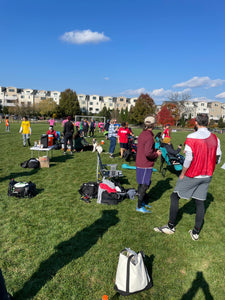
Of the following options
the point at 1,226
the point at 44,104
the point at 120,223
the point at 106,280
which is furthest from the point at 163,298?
the point at 44,104

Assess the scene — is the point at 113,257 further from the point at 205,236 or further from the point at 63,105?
the point at 63,105

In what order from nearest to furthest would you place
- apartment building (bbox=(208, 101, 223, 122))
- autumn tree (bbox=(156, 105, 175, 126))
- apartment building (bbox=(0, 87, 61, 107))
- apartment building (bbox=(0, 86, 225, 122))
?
1. autumn tree (bbox=(156, 105, 175, 126))
2. apartment building (bbox=(0, 87, 61, 107))
3. apartment building (bbox=(0, 86, 225, 122))
4. apartment building (bbox=(208, 101, 223, 122))

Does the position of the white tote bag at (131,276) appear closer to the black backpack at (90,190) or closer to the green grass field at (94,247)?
the green grass field at (94,247)

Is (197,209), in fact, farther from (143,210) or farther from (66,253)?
(66,253)

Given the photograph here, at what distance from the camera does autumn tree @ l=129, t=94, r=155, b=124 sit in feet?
209

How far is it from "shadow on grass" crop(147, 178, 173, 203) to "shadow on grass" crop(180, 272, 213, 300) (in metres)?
2.71

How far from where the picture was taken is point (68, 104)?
70625mm

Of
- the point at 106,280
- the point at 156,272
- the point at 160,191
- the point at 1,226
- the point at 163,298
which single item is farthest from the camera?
the point at 160,191

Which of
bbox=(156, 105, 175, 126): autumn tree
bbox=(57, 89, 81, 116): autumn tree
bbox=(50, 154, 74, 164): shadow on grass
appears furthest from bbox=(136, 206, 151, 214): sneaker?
bbox=(57, 89, 81, 116): autumn tree

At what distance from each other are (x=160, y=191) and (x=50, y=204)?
3521mm

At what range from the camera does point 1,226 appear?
3975mm

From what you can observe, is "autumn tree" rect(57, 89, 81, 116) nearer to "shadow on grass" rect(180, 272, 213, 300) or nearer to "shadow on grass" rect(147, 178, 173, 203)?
"shadow on grass" rect(147, 178, 173, 203)

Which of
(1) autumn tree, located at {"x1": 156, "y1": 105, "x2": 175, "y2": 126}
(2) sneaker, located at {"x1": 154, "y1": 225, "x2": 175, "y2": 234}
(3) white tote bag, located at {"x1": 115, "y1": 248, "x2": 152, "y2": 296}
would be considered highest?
(1) autumn tree, located at {"x1": 156, "y1": 105, "x2": 175, "y2": 126}

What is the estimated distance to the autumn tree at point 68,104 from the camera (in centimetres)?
7050
